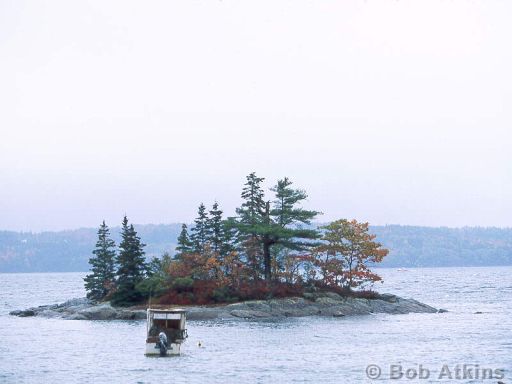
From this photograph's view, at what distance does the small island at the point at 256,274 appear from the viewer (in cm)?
8888

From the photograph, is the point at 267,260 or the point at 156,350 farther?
the point at 267,260

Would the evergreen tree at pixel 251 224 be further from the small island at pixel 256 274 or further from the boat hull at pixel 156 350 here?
the boat hull at pixel 156 350

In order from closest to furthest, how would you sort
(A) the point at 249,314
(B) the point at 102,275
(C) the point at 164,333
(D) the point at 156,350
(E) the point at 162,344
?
1. (E) the point at 162,344
2. (D) the point at 156,350
3. (C) the point at 164,333
4. (A) the point at 249,314
5. (B) the point at 102,275

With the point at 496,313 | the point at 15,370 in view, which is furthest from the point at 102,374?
the point at 496,313

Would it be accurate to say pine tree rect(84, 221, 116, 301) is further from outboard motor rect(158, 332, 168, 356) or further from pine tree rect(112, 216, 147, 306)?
outboard motor rect(158, 332, 168, 356)

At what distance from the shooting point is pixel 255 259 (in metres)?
96.4

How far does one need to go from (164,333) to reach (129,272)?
1518 inches

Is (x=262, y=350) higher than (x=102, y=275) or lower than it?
lower

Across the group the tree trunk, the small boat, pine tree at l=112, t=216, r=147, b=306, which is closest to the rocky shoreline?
pine tree at l=112, t=216, r=147, b=306

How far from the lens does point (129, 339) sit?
6725 centimetres

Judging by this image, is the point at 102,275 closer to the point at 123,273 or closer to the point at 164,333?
the point at 123,273

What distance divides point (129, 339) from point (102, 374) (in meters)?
18.0

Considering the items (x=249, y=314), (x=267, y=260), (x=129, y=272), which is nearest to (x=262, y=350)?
(x=249, y=314)

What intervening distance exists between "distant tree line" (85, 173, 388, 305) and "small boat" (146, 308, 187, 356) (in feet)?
96.6
